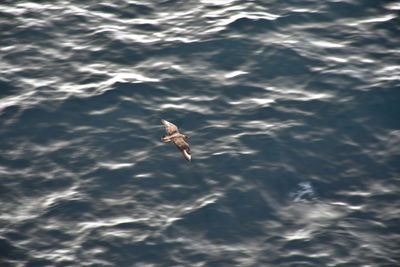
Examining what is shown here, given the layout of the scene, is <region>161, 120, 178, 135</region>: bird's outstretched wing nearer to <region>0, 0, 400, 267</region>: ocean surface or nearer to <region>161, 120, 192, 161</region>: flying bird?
<region>161, 120, 192, 161</region>: flying bird

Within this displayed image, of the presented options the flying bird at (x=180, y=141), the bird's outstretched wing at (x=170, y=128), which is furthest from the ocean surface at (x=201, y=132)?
the bird's outstretched wing at (x=170, y=128)

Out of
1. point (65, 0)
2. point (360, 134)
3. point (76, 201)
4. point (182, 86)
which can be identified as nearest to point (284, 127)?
point (360, 134)

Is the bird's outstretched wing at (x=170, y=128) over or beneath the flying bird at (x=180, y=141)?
over

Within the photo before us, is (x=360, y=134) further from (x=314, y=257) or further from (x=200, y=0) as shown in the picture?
(x=200, y=0)

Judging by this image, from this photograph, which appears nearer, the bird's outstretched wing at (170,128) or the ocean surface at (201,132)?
the ocean surface at (201,132)

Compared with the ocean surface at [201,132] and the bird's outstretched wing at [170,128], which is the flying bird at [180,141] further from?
the ocean surface at [201,132]

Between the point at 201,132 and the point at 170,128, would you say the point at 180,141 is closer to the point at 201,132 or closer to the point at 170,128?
the point at 170,128

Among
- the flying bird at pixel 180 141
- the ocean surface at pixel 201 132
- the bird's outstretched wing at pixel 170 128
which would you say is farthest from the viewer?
the bird's outstretched wing at pixel 170 128

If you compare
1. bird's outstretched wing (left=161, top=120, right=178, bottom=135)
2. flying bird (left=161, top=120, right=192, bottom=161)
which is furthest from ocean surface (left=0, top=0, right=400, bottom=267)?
bird's outstretched wing (left=161, top=120, right=178, bottom=135)
